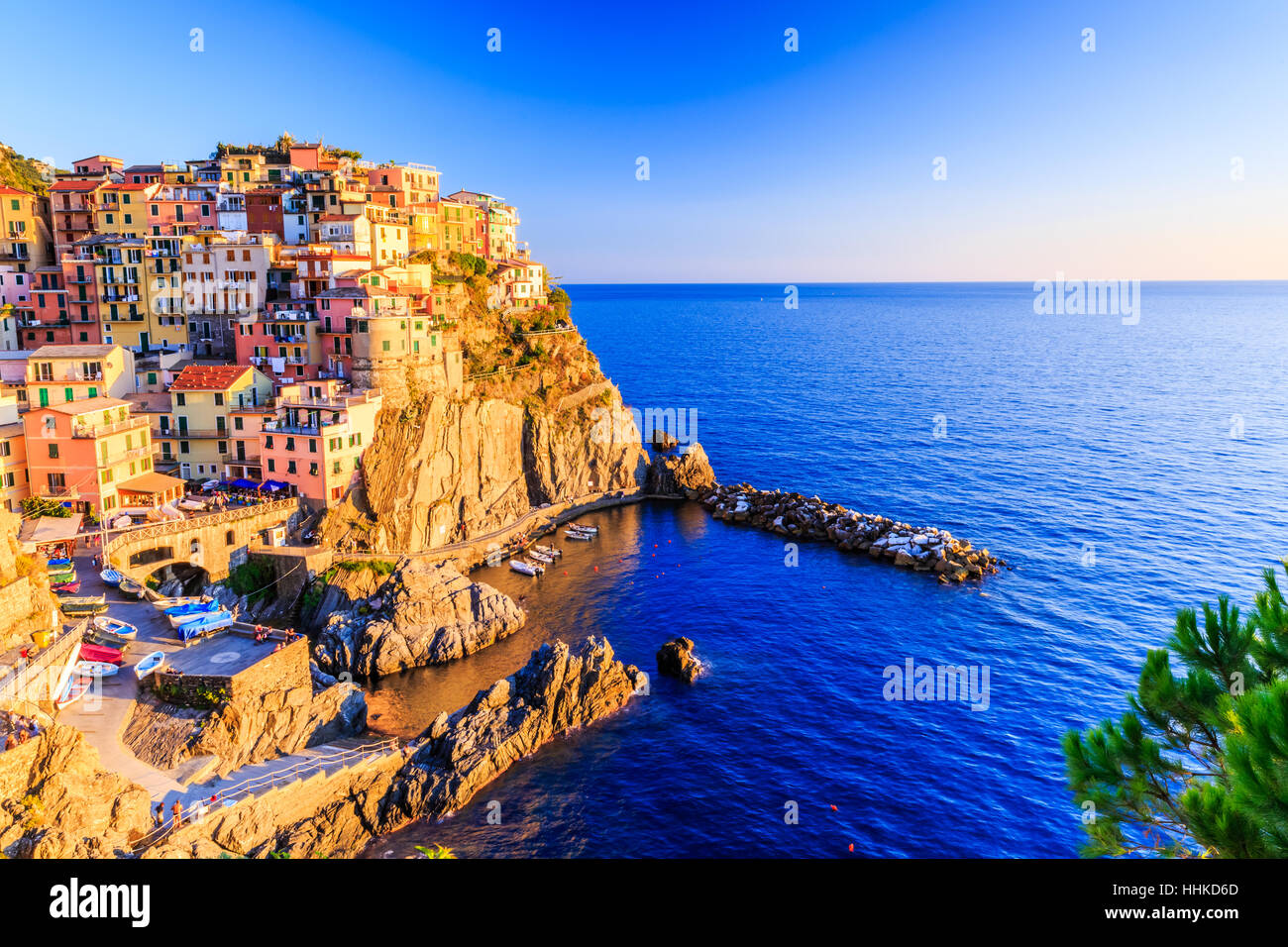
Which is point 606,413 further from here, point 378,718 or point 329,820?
point 329,820

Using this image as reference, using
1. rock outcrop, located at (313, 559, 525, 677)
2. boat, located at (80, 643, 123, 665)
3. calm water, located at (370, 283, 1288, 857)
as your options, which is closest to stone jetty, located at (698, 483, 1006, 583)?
calm water, located at (370, 283, 1288, 857)

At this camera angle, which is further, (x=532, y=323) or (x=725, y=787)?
(x=532, y=323)

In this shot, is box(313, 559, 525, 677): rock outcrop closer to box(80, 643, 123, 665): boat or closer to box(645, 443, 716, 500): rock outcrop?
box(80, 643, 123, 665): boat

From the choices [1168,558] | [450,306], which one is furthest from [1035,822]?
[450,306]

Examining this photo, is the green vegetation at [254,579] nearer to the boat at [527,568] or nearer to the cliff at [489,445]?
the cliff at [489,445]

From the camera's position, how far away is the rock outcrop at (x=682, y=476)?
86.5 meters

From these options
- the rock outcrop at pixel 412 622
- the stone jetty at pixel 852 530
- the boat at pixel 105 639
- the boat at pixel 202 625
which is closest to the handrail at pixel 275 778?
the rock outcrop at pixel 412 622

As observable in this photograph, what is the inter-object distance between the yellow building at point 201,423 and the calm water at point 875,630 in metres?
24.3

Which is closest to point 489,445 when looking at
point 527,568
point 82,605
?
point 527,568

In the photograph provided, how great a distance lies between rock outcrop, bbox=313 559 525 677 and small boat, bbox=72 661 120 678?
13187 mm

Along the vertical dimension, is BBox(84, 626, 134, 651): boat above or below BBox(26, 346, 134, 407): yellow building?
below

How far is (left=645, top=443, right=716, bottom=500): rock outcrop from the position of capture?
86500mm
